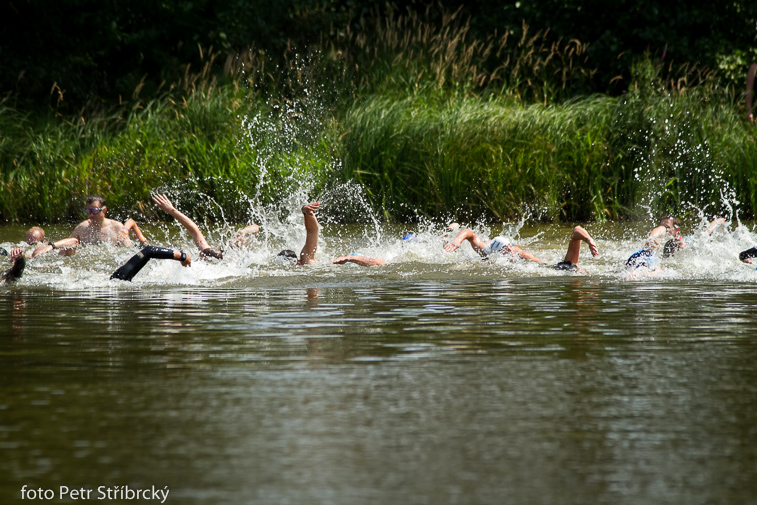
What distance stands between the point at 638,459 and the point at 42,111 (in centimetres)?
1969

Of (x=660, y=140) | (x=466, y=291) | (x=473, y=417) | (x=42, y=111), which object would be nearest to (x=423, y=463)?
(x=473, y=417)

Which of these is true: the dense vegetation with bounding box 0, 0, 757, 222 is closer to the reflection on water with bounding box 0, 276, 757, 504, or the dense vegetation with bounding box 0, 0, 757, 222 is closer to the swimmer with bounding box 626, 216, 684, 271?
the swimmer with bounding box 626, 216, 684, 271

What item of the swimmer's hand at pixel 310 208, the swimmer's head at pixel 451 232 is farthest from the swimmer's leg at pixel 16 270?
the swimmer's head at pixel 451 232

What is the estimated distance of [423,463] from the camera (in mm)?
4273

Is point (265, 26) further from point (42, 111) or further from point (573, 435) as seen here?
point (573, 435)

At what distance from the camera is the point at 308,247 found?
12688mm

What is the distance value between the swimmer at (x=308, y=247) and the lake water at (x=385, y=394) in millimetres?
2489

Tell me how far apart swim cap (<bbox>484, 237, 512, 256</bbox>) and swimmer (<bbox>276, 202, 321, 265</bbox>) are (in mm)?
1971

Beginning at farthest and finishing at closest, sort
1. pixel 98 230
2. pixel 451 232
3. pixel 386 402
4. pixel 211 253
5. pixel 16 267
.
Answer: pixel 98 230, pixel 451 232, pixel 211 253, pixel 16 267, pixel 386 402

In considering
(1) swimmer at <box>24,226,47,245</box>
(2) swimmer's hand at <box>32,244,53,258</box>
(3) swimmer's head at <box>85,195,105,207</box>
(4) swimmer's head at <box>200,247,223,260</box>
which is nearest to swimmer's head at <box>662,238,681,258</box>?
(4) swimmer's head at <box>200,247,223,260</box>

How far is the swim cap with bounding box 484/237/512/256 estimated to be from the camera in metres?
12.7

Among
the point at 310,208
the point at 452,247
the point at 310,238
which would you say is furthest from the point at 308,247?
the point at 452,247

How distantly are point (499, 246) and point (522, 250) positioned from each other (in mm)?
342

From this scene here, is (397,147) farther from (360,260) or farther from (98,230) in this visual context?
(360,260)
